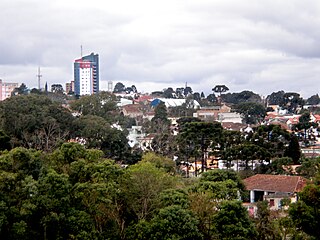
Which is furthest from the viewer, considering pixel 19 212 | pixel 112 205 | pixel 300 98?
pixel 300 98

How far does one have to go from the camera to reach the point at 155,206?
19.0m

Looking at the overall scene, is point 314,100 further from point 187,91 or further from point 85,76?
point 85,76

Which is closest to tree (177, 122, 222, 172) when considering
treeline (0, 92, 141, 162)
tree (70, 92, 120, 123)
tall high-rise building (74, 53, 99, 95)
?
treeline (0, 92, 141, 162)

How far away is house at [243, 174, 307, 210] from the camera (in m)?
25.3

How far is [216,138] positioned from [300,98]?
137ft

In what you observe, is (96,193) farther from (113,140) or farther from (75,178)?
(113,140)

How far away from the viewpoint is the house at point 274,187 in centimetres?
2534

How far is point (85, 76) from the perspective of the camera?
10931 cm

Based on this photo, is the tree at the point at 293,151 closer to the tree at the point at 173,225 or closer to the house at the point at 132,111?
the tree at the point at 173,225

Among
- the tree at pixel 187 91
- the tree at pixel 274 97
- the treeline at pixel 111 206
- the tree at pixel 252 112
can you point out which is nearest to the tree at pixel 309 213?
the treeline at pixel 111 206

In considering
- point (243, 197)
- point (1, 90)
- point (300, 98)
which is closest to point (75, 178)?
point (243, 197)

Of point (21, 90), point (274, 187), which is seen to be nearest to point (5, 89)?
point (21, 90)

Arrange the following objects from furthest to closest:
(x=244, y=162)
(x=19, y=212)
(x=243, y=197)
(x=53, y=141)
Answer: (x=244, y=162) < (x=53, y=141) < (x=243, y=197) < (x=19, y=212)

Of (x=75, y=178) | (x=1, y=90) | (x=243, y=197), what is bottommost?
(x=243, y=197)
